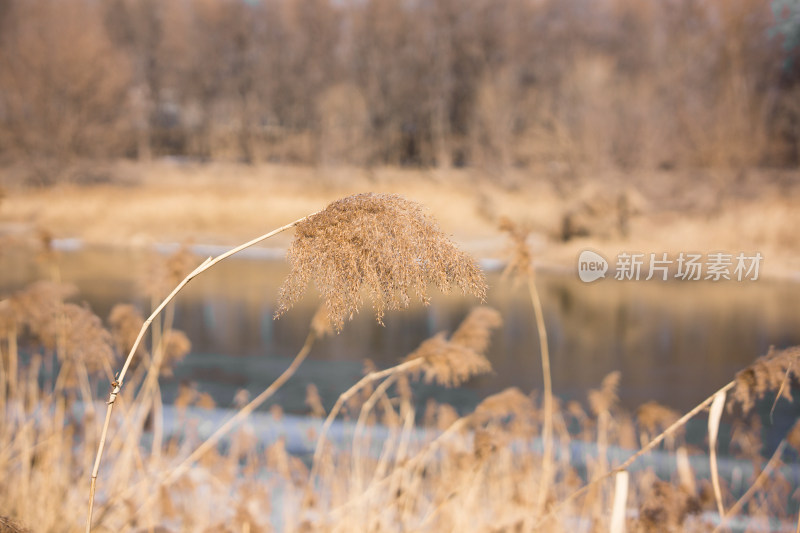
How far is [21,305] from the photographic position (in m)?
2.75

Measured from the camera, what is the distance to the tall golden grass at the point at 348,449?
1162 millimetres

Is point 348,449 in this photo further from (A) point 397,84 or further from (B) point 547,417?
(A) point 397,84

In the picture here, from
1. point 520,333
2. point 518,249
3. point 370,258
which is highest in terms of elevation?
point 370,258

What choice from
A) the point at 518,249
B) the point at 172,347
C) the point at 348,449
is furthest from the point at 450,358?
the point at 348,449

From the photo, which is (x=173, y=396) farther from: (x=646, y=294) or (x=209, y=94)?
(x=209, y=94)

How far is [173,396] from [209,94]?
70.6ft

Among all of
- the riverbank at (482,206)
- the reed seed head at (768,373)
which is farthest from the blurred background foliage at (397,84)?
the reed seed head at (768,373)

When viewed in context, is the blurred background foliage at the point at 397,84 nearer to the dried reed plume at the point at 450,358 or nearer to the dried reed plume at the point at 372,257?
the dried reed plume at the point at 450,358

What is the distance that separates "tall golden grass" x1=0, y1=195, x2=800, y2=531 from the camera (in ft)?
3.81

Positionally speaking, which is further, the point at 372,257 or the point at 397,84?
the point at 397,84

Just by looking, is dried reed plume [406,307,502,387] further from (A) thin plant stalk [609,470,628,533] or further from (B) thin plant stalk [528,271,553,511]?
(A) thin plant stalk [609,470,628,533]

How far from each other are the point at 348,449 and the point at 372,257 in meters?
3.39

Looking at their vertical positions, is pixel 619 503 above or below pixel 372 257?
below

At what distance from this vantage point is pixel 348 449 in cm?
438
